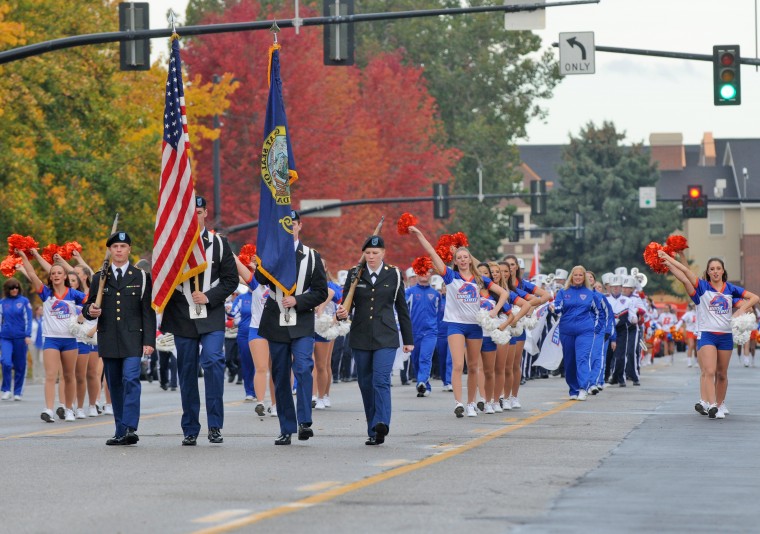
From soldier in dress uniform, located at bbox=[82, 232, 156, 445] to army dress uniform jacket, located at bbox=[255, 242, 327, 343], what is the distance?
113 centimetres

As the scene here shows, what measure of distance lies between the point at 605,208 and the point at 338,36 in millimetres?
73151

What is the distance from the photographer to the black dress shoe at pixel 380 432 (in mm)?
15211

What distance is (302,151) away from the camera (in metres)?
55.8

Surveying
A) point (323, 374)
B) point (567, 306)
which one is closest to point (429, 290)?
point (567, 306)

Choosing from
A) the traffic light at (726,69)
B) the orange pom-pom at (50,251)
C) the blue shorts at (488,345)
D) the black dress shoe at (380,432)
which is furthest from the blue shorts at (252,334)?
the traffic light at (726,69)

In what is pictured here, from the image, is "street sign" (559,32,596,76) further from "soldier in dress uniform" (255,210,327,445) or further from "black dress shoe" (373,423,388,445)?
"black dress shoe" (373,423,388,445)

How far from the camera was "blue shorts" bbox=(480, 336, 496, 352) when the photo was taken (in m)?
20.6

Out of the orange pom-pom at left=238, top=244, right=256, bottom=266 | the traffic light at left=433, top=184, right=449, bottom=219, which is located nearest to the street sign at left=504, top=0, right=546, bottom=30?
the orange pom-pom at left=238, top=244, right=256, bottom=266

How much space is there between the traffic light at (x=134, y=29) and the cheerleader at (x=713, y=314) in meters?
8.35

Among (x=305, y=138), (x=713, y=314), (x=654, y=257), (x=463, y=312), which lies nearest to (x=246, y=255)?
(x=463, y=312)

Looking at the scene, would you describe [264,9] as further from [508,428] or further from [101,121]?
[508,428]

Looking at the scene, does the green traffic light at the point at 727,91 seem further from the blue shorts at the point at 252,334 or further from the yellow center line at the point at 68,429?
the yellow center line at the point at 68,429

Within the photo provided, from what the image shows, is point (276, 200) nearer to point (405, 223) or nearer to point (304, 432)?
point (405, 223)

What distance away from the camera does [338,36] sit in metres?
24.7
